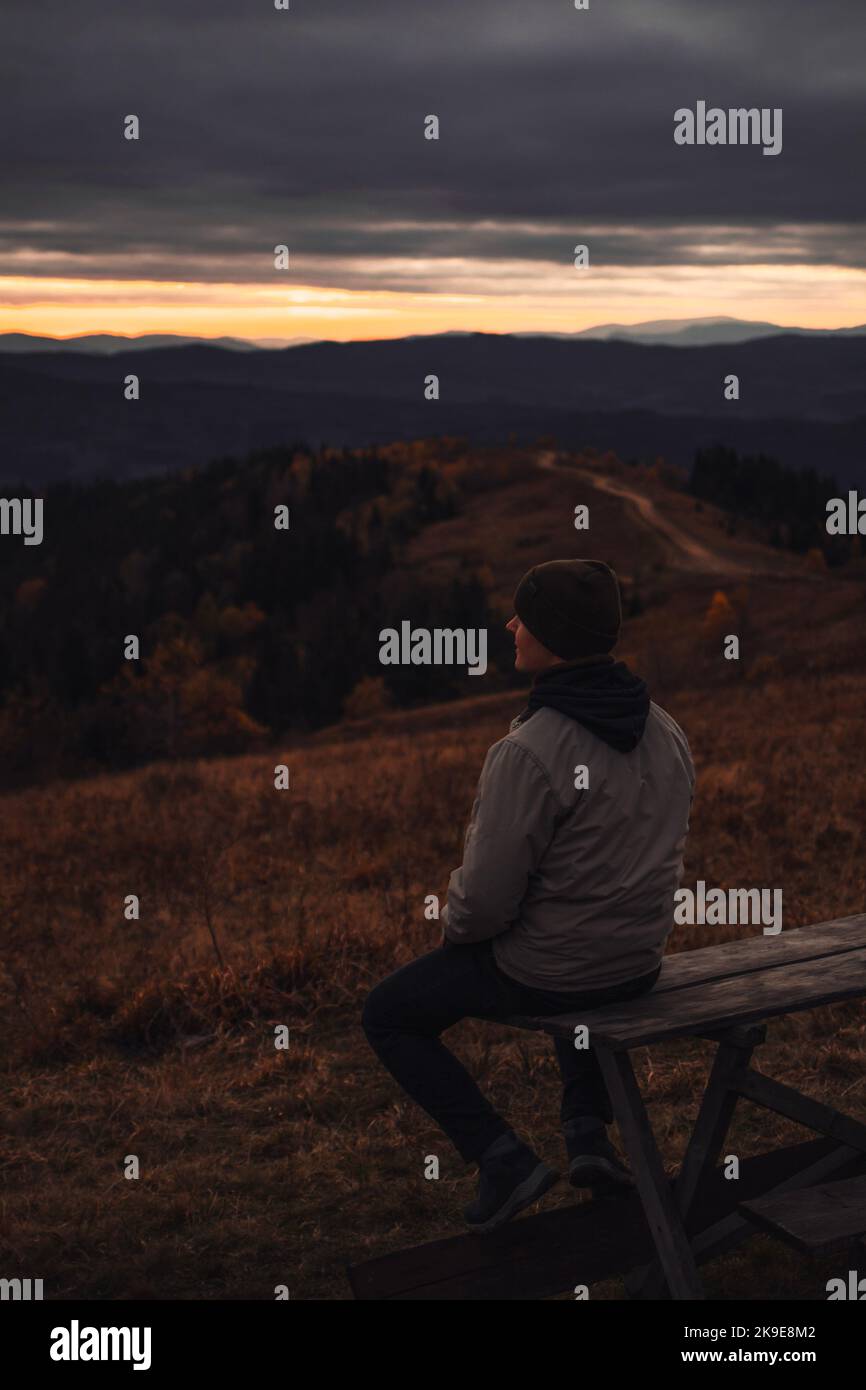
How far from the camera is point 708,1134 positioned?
4.01 meters

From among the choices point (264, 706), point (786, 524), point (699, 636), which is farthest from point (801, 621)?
point (786, 524)

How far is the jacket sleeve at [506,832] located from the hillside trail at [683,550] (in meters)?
73.3

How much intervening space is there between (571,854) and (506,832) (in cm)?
22

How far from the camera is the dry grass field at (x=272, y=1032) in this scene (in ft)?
15.7

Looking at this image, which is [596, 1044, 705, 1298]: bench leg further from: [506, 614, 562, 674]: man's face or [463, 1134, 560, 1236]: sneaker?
[506, 614, 562, 674]: man's face

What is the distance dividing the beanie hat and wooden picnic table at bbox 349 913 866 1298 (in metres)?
1.08

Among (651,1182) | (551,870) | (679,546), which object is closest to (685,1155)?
(651,1182)

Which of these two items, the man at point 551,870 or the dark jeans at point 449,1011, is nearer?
the man at point 551,870

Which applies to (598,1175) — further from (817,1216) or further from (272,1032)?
(272,1032)

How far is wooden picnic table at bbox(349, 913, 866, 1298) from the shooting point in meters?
3.74

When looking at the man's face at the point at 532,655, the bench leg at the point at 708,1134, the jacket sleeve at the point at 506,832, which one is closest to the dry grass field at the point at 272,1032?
the bench leg at the point at 708,1134

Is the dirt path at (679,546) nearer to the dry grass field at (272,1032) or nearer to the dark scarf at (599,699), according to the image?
the dry grass field at (272,1032)

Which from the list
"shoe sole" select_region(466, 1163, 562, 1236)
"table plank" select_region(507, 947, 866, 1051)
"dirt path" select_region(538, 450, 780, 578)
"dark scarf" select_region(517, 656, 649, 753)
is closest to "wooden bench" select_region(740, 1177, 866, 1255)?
"table plank" select_region(507, 947, 866, 1051)

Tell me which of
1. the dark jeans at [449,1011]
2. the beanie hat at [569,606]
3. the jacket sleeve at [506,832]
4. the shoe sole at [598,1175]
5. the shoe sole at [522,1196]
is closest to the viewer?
the jacket sleeve at [506,832]
